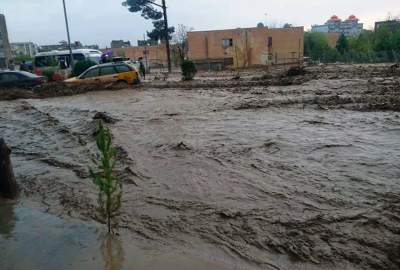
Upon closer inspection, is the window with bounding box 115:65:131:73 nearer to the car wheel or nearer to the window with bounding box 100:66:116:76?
the window with bounding box 100:66:116:76

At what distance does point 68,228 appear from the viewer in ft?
14.7

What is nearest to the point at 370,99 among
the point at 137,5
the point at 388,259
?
the point at 388,259

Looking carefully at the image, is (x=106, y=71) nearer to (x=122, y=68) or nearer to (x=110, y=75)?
(x=110, y=75)

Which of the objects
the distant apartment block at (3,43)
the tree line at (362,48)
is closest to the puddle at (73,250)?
the tree line at (362,48)

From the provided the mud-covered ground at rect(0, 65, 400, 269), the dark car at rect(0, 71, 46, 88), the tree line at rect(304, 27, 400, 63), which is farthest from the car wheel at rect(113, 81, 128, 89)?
the tree line at rect(304, 27, 400, 63)

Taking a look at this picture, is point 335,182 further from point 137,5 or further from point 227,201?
point 137,5

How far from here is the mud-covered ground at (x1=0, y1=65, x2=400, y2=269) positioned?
3850 millimetres

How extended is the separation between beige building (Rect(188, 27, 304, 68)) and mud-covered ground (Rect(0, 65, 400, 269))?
3387cm

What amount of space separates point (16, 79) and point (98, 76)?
4.54 meters

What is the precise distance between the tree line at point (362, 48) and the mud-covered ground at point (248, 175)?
83.2ft

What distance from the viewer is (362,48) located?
172ft

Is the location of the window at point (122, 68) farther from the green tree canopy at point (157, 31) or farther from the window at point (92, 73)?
the green tree canopy at point (157, 31)

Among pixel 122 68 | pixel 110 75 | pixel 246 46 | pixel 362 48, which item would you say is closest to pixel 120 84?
pixel 110 75

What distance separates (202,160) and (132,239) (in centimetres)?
282
